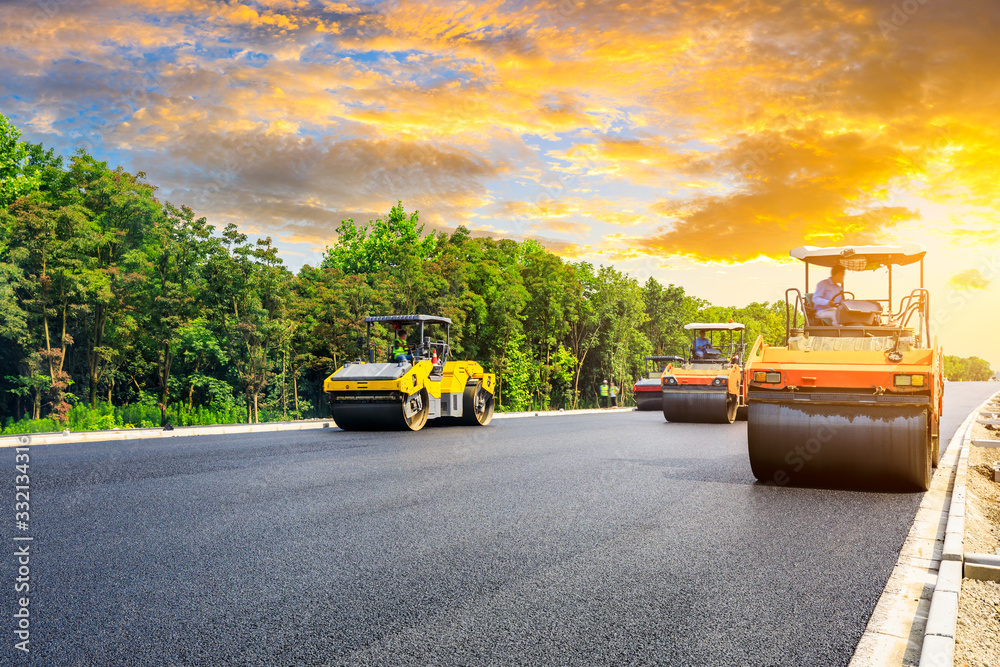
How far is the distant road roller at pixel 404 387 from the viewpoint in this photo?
14688 millimetres

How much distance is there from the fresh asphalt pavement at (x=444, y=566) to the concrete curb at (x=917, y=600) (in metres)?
0.11

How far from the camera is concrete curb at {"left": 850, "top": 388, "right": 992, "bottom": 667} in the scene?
324 centimetres

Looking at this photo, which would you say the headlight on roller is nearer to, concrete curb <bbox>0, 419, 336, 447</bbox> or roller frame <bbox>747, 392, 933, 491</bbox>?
roller frame <bbox>747, 392, 933, 491</bbox>

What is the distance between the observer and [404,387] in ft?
48.0

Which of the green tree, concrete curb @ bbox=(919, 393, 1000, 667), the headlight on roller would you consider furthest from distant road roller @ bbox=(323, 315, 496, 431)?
the green tree

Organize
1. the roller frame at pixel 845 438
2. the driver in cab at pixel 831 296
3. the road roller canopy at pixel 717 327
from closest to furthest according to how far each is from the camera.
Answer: the roller frame at pixel 845 438, the driver in cab at pixel 831 296, the road roller canopy at pixel 717 327

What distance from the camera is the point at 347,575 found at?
175 inches

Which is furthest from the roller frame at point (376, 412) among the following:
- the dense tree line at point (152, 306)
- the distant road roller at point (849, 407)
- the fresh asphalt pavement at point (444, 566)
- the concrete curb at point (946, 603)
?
the dense tree line at point (152, 306)

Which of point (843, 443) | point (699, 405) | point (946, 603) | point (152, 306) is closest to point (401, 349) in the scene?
point (699, 405)

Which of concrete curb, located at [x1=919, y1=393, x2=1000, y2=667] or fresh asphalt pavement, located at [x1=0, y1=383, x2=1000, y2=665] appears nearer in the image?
concrete curb, located at [x1=919, y1=393, x2=1000, y2=667]

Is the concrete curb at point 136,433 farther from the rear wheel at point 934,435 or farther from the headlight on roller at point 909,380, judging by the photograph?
the rear wheel at point 934,435

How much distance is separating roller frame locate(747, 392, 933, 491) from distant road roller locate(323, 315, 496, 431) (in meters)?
8.45

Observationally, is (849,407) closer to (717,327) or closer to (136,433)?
(136,433)

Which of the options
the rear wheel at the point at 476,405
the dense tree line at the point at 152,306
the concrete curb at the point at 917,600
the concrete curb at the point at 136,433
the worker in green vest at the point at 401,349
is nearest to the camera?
the concrete curb at the point at 917,600
